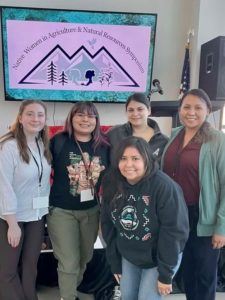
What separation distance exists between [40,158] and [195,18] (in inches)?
114

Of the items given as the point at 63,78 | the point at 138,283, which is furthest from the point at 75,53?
the point at 138,283

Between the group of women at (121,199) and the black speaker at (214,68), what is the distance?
5.01 ft

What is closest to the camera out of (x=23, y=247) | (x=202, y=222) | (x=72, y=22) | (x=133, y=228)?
(x=133, y=228)

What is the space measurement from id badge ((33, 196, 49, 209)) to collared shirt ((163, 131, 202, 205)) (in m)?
0.73

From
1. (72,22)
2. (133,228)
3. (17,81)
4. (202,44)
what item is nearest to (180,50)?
(202,44)

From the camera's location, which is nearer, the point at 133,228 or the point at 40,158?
the point at 133,228

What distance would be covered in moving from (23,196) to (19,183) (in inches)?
3.2

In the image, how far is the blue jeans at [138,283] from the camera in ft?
5.03

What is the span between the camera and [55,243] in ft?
6.41

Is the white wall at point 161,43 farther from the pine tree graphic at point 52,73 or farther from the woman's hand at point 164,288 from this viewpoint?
the woman's hand at point 164,288

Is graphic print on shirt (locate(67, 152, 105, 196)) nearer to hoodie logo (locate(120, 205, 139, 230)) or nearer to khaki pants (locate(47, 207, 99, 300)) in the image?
khaki pants (locate(47, 207, 99, 300))

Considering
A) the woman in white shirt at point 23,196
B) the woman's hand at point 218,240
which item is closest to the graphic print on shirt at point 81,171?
the woman in white shirt at point 23,196

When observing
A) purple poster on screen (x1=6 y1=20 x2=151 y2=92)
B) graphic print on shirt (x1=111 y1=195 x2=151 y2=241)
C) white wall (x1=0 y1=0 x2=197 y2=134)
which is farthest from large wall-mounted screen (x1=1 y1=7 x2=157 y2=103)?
graphic print on shirt (x1=111 y1=195 x2=151 y2=241)

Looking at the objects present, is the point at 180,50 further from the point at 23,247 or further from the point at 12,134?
the point at 23,247
